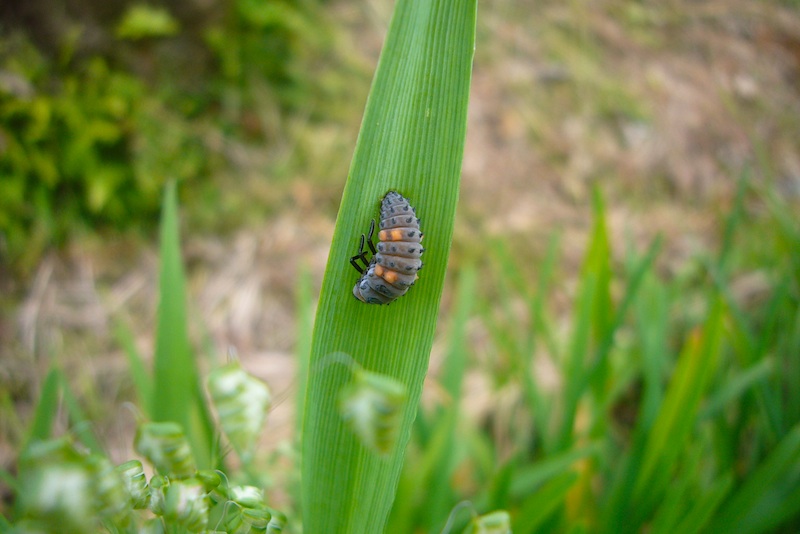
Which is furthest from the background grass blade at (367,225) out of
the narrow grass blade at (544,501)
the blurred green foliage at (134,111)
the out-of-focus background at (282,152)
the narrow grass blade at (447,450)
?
the blurred green foliage at (134,111)

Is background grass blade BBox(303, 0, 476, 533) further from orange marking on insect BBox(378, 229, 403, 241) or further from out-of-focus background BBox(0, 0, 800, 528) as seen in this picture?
out-of-focus background BBox(0, 0, 800, 528)

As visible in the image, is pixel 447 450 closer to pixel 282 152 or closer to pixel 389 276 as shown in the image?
pixel 389 276

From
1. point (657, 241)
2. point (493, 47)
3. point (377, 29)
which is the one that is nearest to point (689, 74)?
point (493, 47)

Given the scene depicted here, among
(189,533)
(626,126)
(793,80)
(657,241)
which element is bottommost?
(189,533)

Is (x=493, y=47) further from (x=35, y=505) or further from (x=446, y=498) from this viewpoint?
(x=35, y=505)

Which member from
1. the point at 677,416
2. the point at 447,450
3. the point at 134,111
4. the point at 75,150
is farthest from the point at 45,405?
the point at 134,111

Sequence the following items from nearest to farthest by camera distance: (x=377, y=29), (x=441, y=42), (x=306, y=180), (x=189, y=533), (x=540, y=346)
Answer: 1. (x=189, y=533)
2. (x=441, y=42)
3. (x=540, y=346)
4. (x=306, y=180)
5. (x=377, y=29)

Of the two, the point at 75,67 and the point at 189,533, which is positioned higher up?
the point at 75,67

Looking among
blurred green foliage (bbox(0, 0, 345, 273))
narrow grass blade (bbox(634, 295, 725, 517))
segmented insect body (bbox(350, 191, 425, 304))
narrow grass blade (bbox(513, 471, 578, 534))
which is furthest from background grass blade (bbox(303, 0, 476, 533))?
blurred green foliage (bbox(0, 0, 345, 273))
